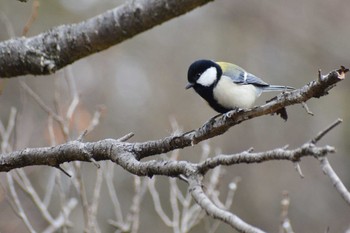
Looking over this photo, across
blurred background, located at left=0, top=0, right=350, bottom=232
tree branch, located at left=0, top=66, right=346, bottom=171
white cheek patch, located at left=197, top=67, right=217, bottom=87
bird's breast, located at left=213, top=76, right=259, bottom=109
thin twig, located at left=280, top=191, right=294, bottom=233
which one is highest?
tree branch, located at left=0, top=66, right=346, bottom=171

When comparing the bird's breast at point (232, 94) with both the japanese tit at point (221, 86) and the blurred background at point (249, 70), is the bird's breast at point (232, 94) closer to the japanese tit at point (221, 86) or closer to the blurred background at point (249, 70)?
the japanese tit at point (221, 86)

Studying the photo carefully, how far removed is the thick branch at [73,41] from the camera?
2168mm

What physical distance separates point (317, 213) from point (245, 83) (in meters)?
4.33

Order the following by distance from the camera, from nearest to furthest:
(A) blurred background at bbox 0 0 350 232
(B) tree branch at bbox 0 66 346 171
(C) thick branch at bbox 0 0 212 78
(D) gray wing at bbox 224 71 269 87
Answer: (B) tree branch at bbox 0 66 346 171, (C) thick branch at bbox 0 0 212 78, (D) gray wing at bbox 224 71 269 87, (A) blurred background at bbox 0 0 350 232

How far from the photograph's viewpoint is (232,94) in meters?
2.93

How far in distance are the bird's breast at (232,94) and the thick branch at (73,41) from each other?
2.67ft

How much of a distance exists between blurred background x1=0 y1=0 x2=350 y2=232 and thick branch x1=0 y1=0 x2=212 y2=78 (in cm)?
403

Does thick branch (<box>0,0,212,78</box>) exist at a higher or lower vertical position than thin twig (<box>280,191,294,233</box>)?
higher

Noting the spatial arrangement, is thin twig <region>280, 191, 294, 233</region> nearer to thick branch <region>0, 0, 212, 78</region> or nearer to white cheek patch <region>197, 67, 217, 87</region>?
white cheek patch <region>197, 67, 217, 87</region>

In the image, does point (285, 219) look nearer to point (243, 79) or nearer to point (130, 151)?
point (243, 79)

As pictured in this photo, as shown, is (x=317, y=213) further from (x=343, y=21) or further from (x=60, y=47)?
(x=60, y=47)

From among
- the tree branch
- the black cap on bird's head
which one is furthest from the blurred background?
the tree branch

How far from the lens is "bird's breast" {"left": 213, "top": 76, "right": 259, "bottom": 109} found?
115 inches

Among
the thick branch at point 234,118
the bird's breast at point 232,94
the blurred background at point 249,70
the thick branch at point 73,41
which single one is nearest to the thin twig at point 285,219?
the bird's breast at point 232,94
